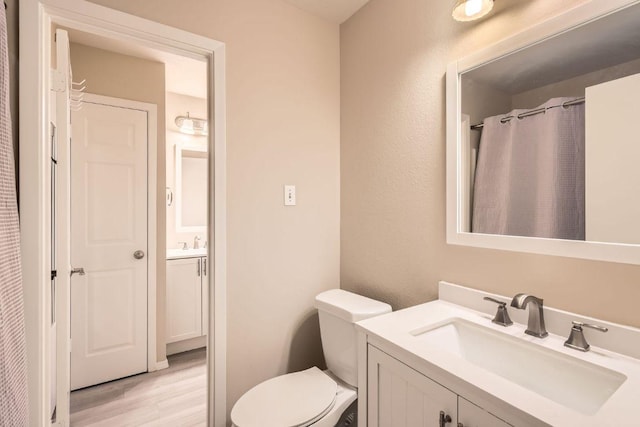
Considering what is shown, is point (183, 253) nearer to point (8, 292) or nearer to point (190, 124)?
point (190, 124)

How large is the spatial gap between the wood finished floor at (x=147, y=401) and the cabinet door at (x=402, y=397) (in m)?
1.35

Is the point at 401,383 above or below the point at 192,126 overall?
below

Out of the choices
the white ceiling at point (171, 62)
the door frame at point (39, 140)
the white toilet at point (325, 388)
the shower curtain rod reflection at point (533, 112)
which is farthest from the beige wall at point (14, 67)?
the shower curtain rod reflection at point (533, 112)

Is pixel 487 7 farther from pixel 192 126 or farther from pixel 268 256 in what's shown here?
pixel 192 126

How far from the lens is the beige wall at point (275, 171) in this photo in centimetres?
151

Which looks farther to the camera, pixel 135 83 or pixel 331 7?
pixel 135 83

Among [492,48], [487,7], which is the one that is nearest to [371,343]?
[492,48]

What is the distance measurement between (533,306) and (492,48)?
94cm

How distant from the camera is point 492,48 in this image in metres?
1.13

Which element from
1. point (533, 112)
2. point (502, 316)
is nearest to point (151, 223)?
point (502, 316)

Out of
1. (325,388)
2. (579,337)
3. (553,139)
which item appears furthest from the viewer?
(325,388)

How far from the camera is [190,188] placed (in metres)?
3.11

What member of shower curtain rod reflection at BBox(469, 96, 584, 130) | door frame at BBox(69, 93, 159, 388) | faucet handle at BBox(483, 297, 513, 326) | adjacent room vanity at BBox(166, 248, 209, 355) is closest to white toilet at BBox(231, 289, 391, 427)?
faucet handle at BBox(483, 297, 513, 326)

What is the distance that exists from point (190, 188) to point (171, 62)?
121 centimetres
